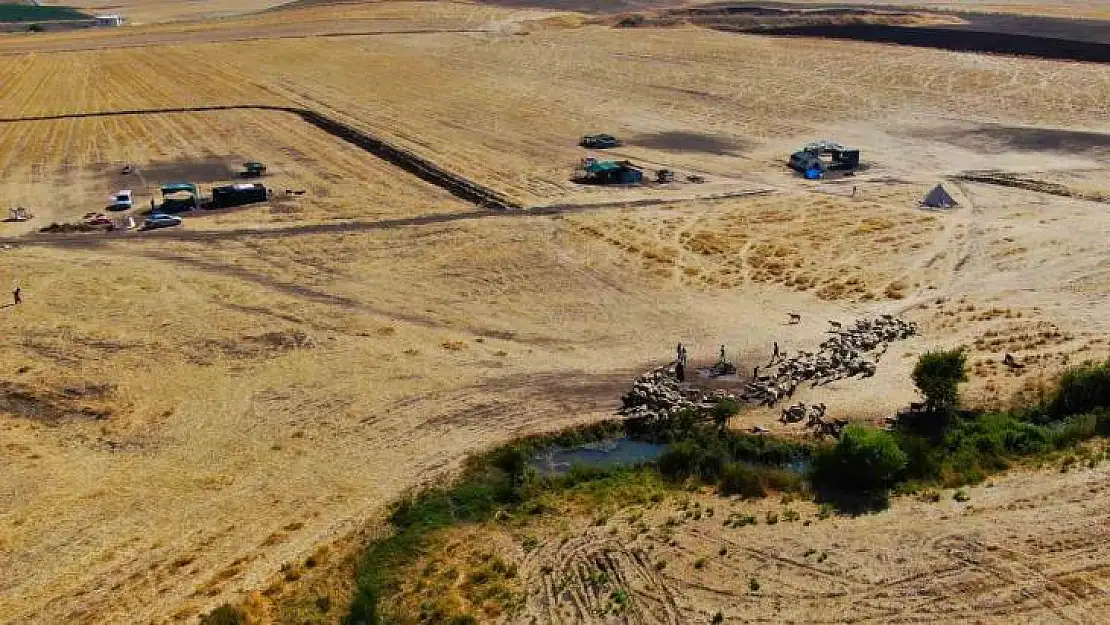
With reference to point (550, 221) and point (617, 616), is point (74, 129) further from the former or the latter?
point (617, 616)

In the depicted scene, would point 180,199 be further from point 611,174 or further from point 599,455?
point 599,455

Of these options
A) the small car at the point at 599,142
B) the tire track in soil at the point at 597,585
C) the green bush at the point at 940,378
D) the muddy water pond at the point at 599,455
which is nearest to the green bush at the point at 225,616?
the tire track in soil at the point at 597,585

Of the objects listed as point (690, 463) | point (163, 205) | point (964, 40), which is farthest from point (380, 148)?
point (964, 40)

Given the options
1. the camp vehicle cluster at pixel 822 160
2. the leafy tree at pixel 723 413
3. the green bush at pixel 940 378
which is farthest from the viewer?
the camp vehicle cluster at pixel 822 160

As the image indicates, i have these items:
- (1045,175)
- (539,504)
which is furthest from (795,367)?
(1045,175)

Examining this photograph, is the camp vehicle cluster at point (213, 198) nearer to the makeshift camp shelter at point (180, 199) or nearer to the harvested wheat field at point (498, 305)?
the makeshift camp shelter at point (180, 199)

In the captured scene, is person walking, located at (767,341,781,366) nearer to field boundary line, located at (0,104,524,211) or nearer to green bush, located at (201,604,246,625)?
green bush, located at (201,604,246,625)
